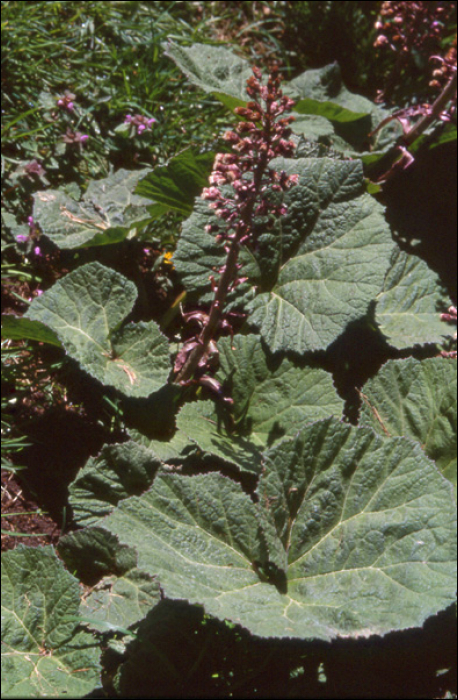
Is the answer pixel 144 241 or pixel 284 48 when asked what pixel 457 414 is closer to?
pixel 144 241

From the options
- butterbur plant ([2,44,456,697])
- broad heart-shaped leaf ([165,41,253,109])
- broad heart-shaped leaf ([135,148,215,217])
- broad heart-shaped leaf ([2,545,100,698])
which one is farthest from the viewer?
broad heart-shaped leaf ([165,41,253,109])

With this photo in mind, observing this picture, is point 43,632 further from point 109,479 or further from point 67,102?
point 67,102

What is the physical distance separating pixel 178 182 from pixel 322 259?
73cm

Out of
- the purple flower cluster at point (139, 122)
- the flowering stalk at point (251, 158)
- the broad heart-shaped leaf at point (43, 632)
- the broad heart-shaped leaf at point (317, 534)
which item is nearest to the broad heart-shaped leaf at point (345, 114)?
the purple flower cluster at point (139, 122)

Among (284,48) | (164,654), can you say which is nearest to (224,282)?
(164,654)

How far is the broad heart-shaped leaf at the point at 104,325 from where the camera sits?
8.73ft

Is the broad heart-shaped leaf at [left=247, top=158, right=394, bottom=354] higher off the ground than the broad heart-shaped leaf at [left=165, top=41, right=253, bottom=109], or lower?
lower

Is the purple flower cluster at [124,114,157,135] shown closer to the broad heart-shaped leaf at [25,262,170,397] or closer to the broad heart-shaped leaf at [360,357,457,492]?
the broad heart-shaped leaf at [25,262,170,397]

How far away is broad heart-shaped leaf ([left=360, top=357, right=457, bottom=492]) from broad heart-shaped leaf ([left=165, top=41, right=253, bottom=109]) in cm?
145

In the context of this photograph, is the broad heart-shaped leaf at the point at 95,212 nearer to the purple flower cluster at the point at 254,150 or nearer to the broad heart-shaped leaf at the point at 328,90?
the purple flower cluster at the point at 254,150

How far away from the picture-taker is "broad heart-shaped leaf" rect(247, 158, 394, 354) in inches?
104

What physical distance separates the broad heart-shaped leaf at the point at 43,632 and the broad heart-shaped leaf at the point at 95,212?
1318 millimetres

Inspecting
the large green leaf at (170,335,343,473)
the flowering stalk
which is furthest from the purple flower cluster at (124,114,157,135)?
the large green leaf at (170,335,343,473)

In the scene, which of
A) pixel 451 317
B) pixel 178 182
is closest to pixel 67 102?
pixel 178 182
